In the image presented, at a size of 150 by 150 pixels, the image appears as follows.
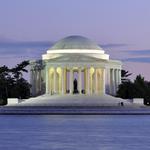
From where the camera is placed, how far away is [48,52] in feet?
491

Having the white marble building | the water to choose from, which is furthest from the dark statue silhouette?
the water

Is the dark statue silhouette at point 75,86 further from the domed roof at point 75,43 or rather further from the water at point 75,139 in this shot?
the water at point 75,139

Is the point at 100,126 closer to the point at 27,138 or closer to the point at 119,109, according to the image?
the point at 27,138

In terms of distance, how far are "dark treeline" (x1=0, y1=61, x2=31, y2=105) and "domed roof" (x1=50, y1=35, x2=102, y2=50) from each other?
967 cm

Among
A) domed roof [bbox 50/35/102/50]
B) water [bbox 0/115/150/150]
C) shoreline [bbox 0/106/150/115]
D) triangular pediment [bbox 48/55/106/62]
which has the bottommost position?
A: water [bbox 0/115/150/150]

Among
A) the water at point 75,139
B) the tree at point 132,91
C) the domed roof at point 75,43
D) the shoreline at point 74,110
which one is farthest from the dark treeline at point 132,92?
the water at point 75,139

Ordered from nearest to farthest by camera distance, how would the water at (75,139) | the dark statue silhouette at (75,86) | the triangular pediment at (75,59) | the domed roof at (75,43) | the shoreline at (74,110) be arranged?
1. the water at (75,139)
2. the shoreline at (74,110)
3. the triangular pediment at (75,59)
4. the dark statue silhouette at (75,86)
5. the domed roof at (75,43)

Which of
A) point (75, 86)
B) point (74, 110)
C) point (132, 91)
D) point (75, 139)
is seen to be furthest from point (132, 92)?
point (75, 139)

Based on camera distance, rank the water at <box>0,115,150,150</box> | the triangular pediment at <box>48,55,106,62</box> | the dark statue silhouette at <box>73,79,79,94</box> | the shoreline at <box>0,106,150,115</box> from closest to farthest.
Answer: the water at <box>0,115,150,150</box>
the shoreline at <box>0,106,150,115</box>
the triangular pediment at <box>48,55,106,62</box>
the dark statue silhouette at <box>73,79,79,94</box>

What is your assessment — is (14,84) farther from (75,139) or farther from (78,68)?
(75,139)

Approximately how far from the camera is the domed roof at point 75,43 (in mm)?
145875

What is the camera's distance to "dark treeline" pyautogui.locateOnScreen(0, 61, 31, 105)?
494 ft

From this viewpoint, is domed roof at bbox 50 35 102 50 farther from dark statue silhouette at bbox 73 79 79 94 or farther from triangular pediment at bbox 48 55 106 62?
dark statue silhouette at bbox 73 79 79 94

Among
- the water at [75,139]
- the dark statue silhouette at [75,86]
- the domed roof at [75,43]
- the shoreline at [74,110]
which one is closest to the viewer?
the water at [75,139]
